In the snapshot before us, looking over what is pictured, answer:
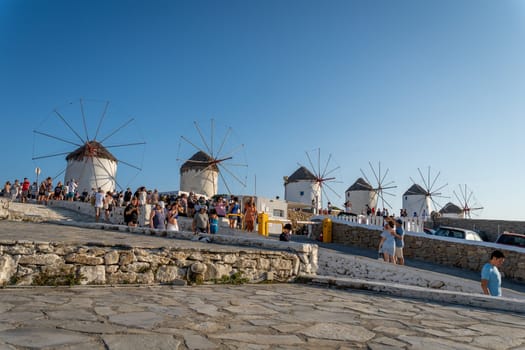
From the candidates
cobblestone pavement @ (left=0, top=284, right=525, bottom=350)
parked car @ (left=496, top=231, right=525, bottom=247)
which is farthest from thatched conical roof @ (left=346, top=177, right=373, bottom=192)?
cobblestone pavement @ (left=0, top=284, right=525, bottom=350)

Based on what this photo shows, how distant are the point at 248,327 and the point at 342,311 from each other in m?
1.37

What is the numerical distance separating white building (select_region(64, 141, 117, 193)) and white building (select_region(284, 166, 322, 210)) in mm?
21728

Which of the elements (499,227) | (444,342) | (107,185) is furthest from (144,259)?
(107,185)

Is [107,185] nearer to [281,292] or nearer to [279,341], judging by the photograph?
[281,292]

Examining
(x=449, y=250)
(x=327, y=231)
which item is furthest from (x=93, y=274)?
(x=327, y=231)

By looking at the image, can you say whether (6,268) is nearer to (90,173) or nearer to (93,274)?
(93,274)

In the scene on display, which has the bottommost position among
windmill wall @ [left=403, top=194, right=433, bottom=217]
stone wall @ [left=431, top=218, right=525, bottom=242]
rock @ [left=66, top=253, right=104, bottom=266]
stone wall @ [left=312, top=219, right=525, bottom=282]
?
stone wall @ [left=312, top=219, right=525, bottom=282]

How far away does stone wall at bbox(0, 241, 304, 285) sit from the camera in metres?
4.61

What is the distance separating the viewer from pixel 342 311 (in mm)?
4148

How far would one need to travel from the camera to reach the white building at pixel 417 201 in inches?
1913

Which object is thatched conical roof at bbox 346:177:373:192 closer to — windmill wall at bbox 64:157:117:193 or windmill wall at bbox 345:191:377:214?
windmill wall at bbox 345:191:377:214

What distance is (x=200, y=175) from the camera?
38562 millimetres

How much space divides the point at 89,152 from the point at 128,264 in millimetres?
28337

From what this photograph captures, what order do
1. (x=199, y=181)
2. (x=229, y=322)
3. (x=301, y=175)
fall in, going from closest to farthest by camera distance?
(x=229, y=322)
(x=199, y=181)
(x=301, y=175)
